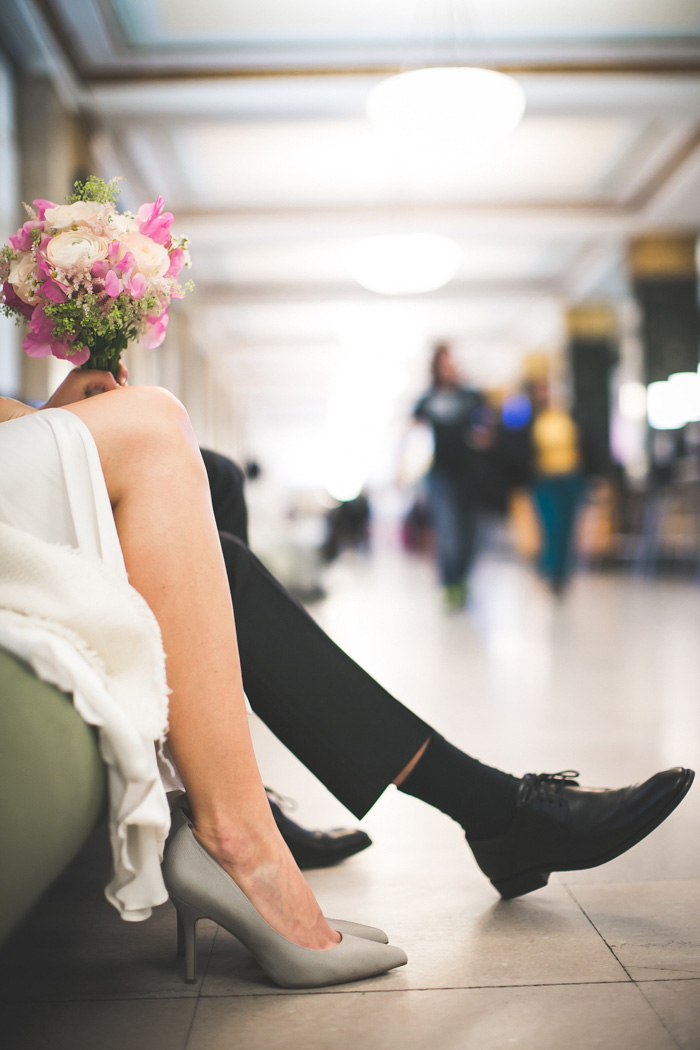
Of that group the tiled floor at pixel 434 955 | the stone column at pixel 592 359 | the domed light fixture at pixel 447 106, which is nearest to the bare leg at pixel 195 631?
the tiled floor at pixel 434 955

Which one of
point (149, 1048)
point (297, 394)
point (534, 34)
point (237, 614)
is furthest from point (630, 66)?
point (297, 394)

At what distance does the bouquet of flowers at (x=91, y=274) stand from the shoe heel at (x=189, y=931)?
71 centimetres

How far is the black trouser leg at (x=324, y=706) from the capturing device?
1053 mm

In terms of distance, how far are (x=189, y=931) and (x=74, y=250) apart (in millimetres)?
826

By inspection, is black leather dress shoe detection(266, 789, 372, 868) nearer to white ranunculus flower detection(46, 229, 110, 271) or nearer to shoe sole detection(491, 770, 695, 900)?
shoe sole detection(491, 770, 695, 900)

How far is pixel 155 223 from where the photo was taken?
1142 mm

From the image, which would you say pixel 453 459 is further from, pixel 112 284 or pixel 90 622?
pixel 90 622

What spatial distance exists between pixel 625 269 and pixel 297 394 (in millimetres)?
10942

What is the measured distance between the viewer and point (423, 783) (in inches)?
42.2

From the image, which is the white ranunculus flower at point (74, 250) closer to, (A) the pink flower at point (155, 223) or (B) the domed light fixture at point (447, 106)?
(A) the pink flower at point (155, 223)

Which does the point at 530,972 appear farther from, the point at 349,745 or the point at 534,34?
the point at 534,34

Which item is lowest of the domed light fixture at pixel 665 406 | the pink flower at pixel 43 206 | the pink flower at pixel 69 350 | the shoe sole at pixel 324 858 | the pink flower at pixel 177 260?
the shoe sole at pixel 324 858

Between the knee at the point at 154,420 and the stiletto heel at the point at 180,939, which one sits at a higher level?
the knee at the point at 154,420

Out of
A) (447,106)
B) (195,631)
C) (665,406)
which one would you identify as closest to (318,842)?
(195,631)
